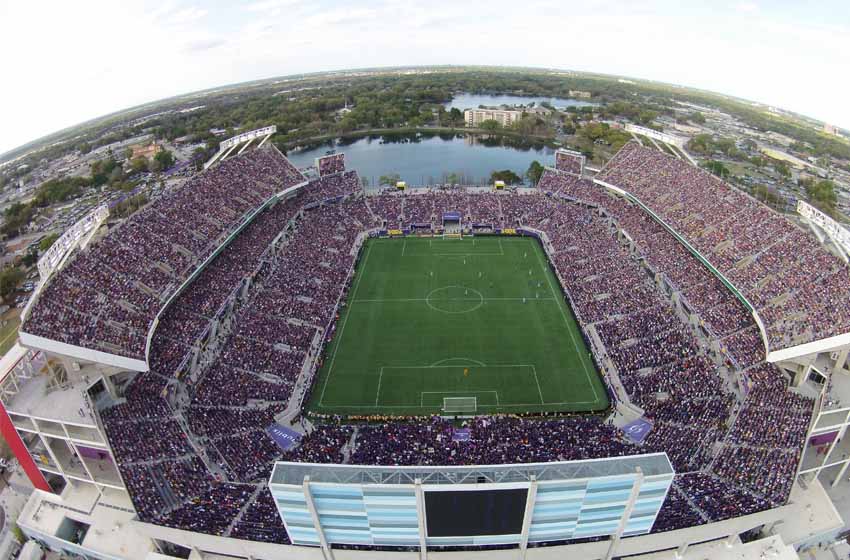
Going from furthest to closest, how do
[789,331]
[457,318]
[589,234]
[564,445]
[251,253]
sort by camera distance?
[589,234] < [251,253] < [457,318] < [789,331] < [564,445]

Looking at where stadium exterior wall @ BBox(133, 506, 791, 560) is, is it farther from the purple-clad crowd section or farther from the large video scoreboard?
the large video scoreboard

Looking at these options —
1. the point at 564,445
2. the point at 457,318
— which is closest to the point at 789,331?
the point at 564,445

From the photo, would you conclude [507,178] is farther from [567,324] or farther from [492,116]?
[492,116]

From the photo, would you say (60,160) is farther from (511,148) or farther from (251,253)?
(511,148)

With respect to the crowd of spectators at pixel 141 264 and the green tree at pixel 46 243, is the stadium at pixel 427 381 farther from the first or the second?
the green tree at pixel 46 243

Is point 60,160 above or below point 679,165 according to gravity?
below

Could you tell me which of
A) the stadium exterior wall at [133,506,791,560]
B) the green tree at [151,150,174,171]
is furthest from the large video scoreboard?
the green tree at [151,150,174,171]

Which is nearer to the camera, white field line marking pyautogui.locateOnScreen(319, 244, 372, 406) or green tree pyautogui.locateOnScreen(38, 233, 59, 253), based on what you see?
white field line marking pyautogui.locateOnScreen(319, 244, 372, 406)

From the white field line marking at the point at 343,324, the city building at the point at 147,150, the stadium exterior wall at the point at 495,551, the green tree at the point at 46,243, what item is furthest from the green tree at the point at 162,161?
the stadium exterior wall at the point at 495,551
